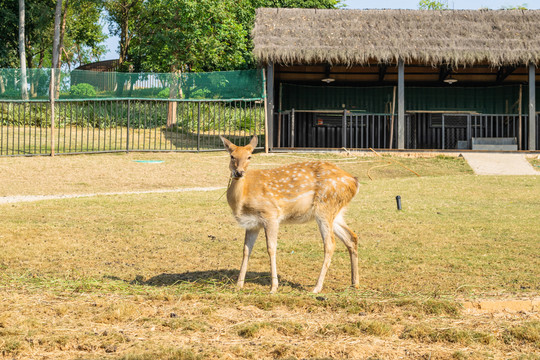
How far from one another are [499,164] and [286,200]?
13.3 metres

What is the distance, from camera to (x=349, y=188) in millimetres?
6555

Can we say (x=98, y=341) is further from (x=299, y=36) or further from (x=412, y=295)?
(x=299, y=36)

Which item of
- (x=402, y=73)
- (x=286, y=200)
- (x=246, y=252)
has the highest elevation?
(x=402, y=73)

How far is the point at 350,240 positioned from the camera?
655cm

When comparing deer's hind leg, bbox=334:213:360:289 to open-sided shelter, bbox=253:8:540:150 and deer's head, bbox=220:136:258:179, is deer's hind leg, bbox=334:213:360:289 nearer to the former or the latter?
deer's head, bbox=220:136:258:179

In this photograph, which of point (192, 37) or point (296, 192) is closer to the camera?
point (296, 192)

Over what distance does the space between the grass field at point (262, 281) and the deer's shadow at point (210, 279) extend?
21 millimetres

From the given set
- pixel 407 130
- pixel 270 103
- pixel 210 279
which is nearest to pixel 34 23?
pixel 270 103

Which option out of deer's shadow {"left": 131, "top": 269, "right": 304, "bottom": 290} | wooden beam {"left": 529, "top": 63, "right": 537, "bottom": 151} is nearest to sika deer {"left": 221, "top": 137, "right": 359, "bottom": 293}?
deer's shadow {"left": 131, "top": 269, "right": 304, "bottom": 290}

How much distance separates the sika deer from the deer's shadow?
341 mm

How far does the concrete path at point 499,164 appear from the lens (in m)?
16.9

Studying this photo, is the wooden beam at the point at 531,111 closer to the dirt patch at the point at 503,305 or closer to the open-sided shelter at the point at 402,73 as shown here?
the open-sided shelter at the point at 402,73

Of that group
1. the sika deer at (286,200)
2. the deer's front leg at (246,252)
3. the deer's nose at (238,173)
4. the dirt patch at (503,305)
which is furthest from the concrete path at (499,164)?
the deer's nose at (238,173)

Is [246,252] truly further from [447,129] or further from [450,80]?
[447,129]
